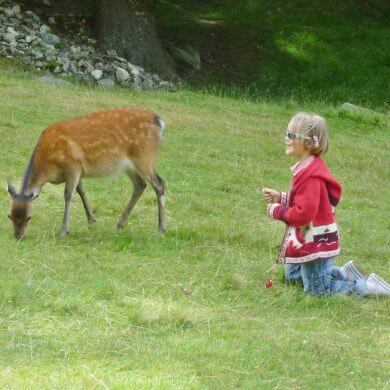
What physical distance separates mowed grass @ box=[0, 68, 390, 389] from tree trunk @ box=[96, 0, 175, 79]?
7.06 metres

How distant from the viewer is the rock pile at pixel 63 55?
16875 mm

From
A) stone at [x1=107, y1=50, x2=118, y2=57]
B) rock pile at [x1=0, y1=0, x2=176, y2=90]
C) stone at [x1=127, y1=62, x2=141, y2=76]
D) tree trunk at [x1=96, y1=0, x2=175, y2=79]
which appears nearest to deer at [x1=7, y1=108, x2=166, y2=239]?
rock pile at [x1=0, y1=0, x2=176, y2=90]

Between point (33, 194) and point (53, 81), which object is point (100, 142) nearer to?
point (33, 194)

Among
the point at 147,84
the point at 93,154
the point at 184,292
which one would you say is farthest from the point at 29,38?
the point at 184,292

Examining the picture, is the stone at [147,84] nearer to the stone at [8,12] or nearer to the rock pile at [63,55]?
the rock pile at [63,55]

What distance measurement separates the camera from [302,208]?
6668 millimetres

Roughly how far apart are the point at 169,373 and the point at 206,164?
6070 millimetres

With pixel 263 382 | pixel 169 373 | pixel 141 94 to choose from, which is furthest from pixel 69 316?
pixel 141 94

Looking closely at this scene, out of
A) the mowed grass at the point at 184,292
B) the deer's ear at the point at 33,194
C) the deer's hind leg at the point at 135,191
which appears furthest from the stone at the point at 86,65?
the deer's ear at the point at 33,194

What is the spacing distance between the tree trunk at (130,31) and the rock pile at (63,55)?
0.30 m

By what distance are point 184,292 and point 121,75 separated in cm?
1120

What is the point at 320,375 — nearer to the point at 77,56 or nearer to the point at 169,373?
the point at 169,373

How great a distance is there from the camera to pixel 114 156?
27.4ft

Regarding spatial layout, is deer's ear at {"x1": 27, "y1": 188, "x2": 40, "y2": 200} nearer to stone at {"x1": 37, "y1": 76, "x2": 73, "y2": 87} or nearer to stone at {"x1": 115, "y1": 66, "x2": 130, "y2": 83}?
stone at {"x1": 37, "y1": 76, "x2": 73, "y2": 87}
